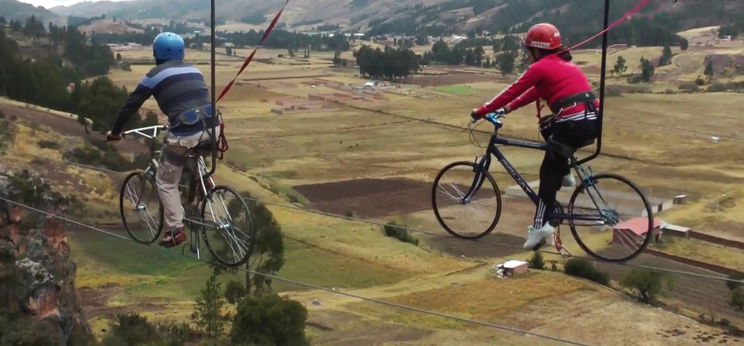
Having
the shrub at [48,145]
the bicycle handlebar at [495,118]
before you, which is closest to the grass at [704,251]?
the bicycle handlebar at [495,118]

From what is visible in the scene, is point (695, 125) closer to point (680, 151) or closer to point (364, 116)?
point (680, 151)

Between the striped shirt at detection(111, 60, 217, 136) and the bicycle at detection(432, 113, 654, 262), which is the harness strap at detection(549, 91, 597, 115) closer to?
the bicycle at detection(432, 113, 654, 262)

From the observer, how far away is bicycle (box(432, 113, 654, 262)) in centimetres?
823

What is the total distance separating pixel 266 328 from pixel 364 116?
68.6 m

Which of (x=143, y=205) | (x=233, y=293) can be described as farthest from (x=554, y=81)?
(x=233, y=293)

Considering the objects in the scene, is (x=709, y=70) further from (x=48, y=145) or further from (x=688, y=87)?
(x=48, y=145)

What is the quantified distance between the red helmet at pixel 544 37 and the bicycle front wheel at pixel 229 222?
3.68 metres

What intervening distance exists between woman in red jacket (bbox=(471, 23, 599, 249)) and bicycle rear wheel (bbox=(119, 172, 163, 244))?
4.68 metres

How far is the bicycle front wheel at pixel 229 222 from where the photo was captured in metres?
9.19

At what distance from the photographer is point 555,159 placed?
26.9ft

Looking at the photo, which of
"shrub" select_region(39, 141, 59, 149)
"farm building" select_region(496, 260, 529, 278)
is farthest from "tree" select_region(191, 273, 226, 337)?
"shrub" select_region(39, 141, 59, 149)

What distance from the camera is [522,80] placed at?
26.1ft

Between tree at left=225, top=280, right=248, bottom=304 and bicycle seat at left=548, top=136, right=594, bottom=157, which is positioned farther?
tree at left=225, top=280, right=248, bottom=304

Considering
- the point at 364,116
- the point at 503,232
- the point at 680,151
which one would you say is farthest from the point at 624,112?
the point at 503,232
